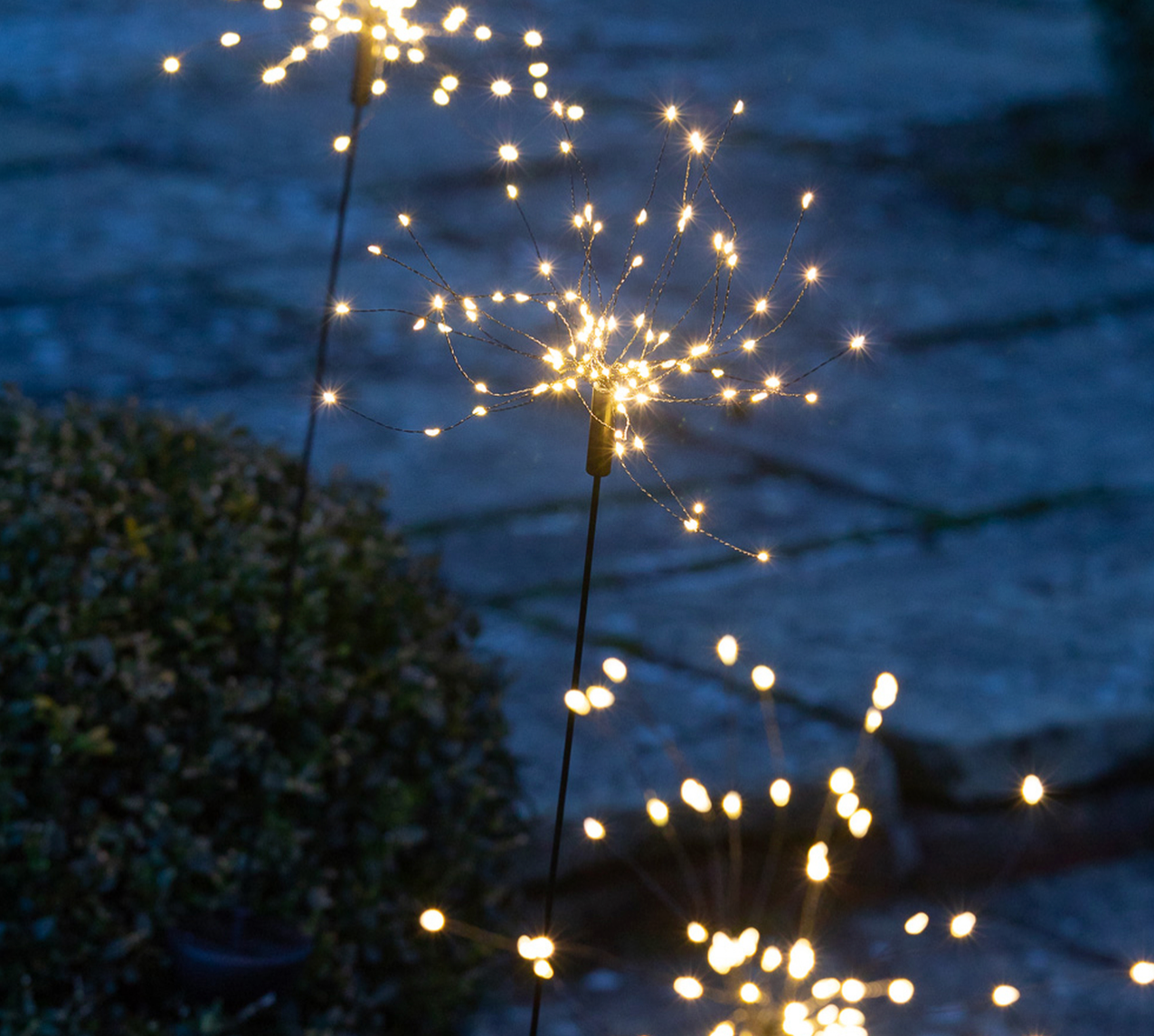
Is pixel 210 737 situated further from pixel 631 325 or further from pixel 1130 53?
pixel 1130 53

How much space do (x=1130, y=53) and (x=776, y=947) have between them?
5726 mm

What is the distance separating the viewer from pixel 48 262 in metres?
5.46

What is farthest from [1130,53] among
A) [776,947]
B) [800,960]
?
[800,960]

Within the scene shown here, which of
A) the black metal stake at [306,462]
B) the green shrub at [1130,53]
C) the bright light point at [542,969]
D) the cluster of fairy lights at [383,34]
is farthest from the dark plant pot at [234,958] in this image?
the green shrub at [1130,53]

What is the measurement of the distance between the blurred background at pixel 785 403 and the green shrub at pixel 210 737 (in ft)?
0.70

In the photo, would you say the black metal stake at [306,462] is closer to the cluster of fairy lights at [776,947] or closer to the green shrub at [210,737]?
the green shrub at [210,737]

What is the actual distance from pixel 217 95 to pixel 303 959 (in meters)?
6.79

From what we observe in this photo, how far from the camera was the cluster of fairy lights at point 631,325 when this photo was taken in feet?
4.16

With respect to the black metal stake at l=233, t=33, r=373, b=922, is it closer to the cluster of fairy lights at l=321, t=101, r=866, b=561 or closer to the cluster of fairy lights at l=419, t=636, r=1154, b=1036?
the cluster of fairy lights at l=321, t=101, r=866, b=561

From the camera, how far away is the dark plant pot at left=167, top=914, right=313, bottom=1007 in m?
1.86

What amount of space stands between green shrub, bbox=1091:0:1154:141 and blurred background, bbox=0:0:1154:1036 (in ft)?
0.07

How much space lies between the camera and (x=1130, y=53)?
666cm

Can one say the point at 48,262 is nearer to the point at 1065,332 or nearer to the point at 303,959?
the point at 1065,332

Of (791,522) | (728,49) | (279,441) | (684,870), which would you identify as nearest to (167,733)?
(279,441)
